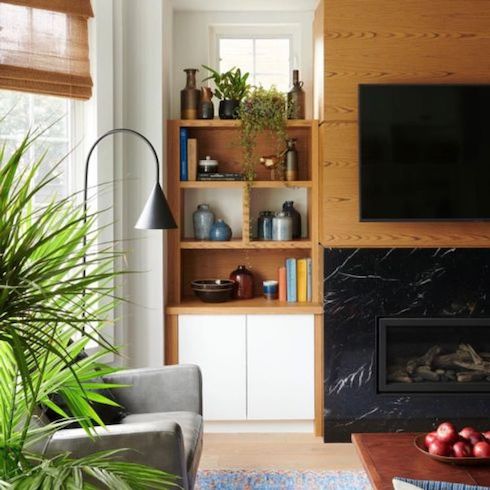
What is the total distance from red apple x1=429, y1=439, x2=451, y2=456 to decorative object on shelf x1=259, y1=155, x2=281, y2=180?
2.25m

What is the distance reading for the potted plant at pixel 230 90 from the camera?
4.66 meters

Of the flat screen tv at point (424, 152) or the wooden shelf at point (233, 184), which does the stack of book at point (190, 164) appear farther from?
the flat screen tv at point (424, 152)

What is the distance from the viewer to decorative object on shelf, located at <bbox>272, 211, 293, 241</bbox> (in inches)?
185

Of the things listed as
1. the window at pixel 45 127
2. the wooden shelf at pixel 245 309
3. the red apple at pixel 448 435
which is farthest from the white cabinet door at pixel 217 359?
Answer: the red apple at pixel 448 435

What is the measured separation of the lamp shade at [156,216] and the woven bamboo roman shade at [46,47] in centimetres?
85

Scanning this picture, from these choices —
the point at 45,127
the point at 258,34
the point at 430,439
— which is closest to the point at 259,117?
the point at 258,34

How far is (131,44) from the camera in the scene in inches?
174


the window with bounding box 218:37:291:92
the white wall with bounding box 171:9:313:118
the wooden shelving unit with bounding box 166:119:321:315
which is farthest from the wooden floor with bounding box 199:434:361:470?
the window with bounding box 218:37:291:92

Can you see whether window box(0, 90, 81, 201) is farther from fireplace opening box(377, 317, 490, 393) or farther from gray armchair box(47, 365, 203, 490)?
fireplace opening box(377, 317, 490, 393)

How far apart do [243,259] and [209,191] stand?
486 mm

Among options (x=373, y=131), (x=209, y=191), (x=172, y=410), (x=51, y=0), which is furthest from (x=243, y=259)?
(x=51, y=0)

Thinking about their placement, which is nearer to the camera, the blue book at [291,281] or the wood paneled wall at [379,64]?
the wood paneled wall at [379,64]

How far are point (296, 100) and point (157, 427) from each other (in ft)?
8.44

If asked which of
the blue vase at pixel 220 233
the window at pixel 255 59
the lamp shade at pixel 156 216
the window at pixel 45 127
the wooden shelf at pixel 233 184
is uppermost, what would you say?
the window at pixel 255 59
